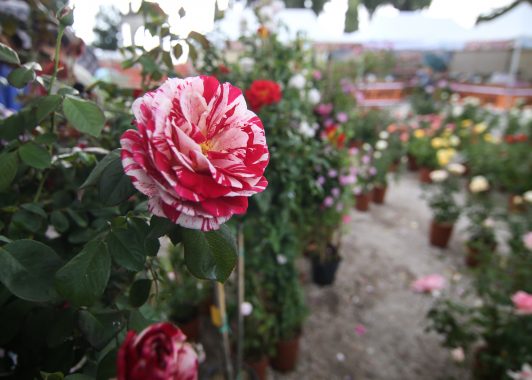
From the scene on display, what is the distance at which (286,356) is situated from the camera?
1914 millimetres

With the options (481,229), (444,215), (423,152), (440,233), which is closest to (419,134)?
(423,152)

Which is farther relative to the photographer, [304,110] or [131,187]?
[304,110]

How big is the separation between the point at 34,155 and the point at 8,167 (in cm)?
4

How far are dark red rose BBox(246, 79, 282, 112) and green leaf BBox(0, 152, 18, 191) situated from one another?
70 cm

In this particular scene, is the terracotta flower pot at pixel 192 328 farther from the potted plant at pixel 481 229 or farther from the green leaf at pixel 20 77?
the potted plant at pixel 481 229

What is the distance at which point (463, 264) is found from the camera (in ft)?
9.93

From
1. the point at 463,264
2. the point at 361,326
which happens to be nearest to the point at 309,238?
the point at 361,326

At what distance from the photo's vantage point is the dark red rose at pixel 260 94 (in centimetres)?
107

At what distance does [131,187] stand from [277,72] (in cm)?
119

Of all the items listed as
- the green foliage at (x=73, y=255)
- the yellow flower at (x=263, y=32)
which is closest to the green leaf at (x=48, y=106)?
the green foliage at (x=73, y=255)

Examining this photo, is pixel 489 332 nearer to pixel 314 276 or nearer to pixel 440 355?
pixel 440 355

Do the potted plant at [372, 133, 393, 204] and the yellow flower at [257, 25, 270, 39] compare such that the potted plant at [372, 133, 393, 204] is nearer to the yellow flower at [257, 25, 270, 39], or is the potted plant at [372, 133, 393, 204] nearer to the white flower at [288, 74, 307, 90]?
the white flower at [288, 74, 307, 90]

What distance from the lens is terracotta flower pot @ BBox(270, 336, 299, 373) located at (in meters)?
1.88

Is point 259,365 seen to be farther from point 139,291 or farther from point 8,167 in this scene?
point 8,167
